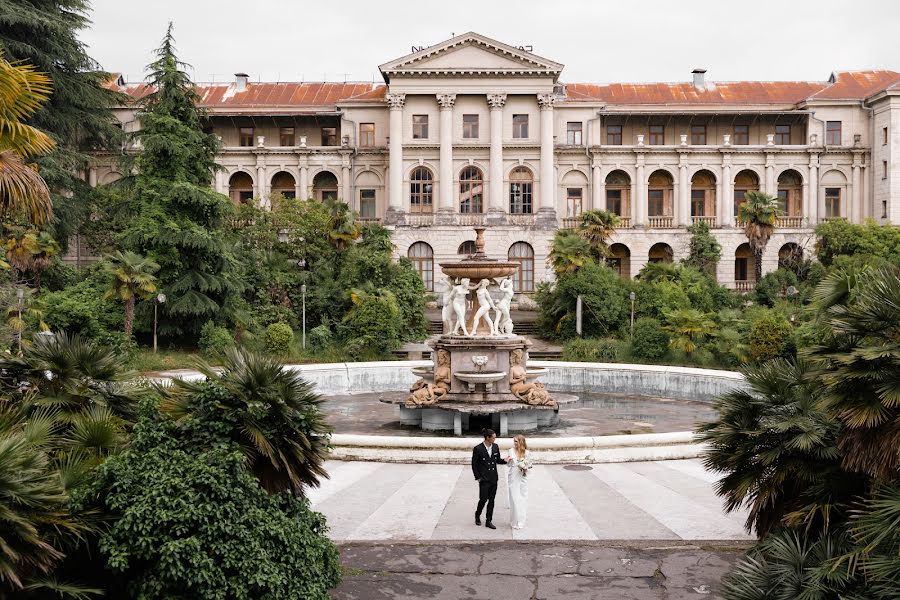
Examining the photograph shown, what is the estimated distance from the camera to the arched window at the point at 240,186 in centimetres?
5853

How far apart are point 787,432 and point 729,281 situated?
48.1 meters

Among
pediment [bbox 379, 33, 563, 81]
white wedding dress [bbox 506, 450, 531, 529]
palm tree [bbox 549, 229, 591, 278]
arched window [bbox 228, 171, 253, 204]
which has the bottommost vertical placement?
white wedding dress [bbox 506, 450, 531, 529]

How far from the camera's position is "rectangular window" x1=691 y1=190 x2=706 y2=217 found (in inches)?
2277

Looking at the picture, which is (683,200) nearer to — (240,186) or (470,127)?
(470,127)

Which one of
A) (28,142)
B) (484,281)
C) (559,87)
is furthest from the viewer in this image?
(559,87)

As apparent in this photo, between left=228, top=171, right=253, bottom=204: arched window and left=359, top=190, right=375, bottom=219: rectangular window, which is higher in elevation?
left=228, top=171, right=253, bottom=204: arched window

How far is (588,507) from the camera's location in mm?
11336

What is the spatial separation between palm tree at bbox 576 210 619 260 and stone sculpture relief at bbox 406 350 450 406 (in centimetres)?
2550

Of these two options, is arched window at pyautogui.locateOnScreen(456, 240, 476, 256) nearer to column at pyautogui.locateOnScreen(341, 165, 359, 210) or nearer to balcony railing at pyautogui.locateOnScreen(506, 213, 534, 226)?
balcony railing at pyautogui.locateOnScreen(506, 213, 534, 226)

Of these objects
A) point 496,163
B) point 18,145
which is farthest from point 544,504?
point 496,163

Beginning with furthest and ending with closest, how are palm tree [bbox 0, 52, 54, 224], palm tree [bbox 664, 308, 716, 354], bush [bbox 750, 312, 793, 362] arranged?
1. palm tree [bbox 664, 308, 716, 354]
2. bush [bbox 750, 312, 793, 362]
3. palm tree [bbox 0, 52, 54, 224]

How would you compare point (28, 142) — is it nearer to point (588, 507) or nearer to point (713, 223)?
point (588, 507)

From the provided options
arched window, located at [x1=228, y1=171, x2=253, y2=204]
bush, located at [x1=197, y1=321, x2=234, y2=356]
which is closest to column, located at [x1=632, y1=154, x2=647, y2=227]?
arched window, located at [x1=228, y1=171, x2=253, y2=204]

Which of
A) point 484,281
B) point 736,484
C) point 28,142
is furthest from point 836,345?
point 484,281
